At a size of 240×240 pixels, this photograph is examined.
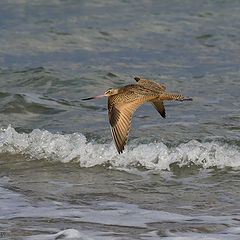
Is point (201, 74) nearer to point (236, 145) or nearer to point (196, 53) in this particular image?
point (196, 53)

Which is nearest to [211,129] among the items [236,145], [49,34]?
[236,145]

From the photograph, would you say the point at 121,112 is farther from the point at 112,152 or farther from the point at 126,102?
the point at 112,152

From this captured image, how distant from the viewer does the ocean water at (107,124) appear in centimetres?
545

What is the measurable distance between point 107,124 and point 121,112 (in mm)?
2285

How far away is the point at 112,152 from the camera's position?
7.64m

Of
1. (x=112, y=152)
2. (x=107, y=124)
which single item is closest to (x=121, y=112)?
(x=112, y=152)

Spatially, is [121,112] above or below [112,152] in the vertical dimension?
above

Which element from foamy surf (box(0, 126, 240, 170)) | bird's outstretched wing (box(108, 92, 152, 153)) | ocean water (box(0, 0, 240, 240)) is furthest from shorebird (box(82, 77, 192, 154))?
foamy surf (box(0, 126, 240, 170))

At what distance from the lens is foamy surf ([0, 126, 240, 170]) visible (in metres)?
7.35

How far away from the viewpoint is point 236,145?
25.6 feet

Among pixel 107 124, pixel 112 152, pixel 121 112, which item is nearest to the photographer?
pixel 121 112

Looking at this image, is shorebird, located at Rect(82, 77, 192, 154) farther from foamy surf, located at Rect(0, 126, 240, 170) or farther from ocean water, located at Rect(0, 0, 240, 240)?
foamy surf, located at Rect(0, 126, 240, 170)

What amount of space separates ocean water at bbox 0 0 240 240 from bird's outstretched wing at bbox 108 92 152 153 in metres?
0.52

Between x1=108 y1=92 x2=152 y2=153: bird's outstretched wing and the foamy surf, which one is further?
the foamy surf
